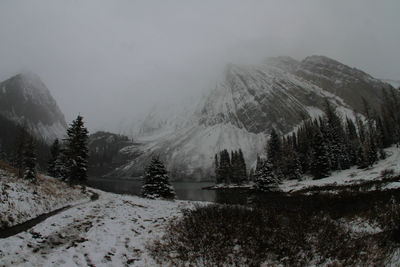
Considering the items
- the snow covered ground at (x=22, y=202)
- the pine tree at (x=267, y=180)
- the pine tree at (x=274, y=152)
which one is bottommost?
the pine tree at (x=267, y=180)

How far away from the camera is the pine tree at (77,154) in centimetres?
3791

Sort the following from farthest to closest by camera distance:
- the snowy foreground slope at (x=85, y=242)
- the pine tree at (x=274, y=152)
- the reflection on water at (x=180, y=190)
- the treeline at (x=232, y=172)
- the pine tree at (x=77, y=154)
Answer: the treeline at (x=232, y=172), the pine tree at (x=274, y=152), the reflection on water at (x=180, y=190), the pine tree at (x=77, y=154), the snowy foreground slope at (x=85, y=242)

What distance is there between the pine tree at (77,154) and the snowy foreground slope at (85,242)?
25.8 metres

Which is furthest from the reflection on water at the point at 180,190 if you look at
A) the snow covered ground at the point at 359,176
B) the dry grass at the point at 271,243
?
the dry grass at the point at 271,243

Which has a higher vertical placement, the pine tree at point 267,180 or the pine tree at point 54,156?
the pine tree at point 54,156

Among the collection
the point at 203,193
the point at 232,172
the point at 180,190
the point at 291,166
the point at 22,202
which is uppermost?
the point at 22,202

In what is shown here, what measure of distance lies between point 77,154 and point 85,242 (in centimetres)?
3342

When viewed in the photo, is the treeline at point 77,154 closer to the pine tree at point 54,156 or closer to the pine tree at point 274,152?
the pine tree at point 54,156

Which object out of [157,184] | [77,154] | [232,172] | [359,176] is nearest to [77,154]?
[77,154]

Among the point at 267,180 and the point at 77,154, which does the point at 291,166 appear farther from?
the point at 77,154

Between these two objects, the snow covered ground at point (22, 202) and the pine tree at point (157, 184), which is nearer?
the snow covered ground at point (22, 202)

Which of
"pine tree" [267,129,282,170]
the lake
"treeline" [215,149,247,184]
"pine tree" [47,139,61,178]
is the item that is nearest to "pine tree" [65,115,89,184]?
the lake

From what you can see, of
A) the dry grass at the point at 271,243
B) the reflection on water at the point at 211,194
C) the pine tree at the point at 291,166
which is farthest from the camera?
the pine tree at the point at 291,166

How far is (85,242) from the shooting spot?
1022 centimetres
